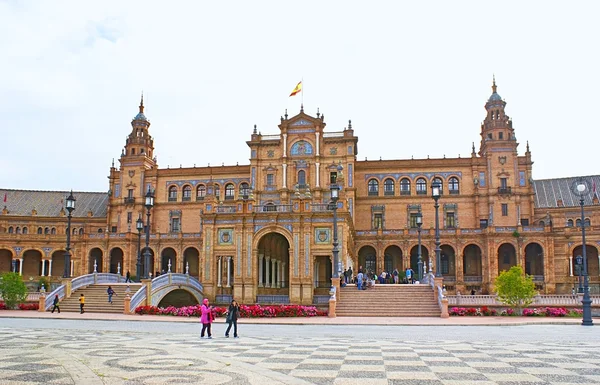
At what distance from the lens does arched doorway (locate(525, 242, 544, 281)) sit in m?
63.5

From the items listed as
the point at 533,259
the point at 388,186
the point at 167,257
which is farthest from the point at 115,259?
the point at 533,259

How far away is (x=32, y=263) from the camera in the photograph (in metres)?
76.1

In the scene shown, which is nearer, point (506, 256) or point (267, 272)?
point (267, 272)

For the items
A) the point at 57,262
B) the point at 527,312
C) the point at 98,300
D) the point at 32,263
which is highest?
the point at 57,262

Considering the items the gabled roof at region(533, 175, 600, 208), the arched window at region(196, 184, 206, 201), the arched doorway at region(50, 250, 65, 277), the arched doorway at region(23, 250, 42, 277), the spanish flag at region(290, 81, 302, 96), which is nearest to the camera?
the spanish flag at region(290, 81, 302, 96)

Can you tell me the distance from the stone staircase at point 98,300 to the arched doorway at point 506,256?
40.3 metres

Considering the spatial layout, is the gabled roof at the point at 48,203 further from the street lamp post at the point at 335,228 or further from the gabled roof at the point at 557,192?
the gabled roof at the point at 557,192

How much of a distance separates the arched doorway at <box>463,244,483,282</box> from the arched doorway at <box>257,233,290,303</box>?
73.4ft

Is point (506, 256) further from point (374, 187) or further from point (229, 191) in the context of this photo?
point (229, 191)

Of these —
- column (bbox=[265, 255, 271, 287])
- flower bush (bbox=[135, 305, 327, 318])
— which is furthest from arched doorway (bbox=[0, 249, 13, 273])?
flower bush (bbox=[135, 305, 327, 318])

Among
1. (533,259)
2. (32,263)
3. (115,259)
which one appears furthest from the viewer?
(32,263)

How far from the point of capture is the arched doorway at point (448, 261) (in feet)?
212

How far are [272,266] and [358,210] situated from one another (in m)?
22.4

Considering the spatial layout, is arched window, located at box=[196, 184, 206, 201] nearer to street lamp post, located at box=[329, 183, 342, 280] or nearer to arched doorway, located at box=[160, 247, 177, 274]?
arched doorway, located at box=[160, 247, 177, 274]
